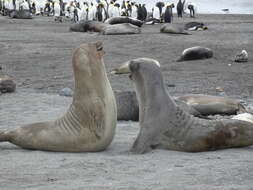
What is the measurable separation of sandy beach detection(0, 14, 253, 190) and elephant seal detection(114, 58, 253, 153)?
0.12m

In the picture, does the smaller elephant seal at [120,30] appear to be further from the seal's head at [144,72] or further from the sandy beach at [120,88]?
the seal's head at [144,72]

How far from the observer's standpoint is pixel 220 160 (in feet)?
18.2

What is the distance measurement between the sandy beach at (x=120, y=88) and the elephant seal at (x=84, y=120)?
119 mm

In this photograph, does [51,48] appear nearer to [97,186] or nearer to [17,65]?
[17,65]

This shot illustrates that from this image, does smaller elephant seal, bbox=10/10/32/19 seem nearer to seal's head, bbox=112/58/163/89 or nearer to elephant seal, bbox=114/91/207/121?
elephant seal, bbox=114/91/207/121

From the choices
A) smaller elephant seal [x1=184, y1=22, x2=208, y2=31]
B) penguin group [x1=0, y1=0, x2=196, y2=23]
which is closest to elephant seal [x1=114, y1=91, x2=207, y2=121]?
smaller elephant seal [x1=184, y1=22, x2=208, y2=31]

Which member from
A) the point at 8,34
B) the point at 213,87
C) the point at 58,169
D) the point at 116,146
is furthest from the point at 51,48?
the point at 58,169

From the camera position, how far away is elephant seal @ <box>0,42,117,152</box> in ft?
20.0

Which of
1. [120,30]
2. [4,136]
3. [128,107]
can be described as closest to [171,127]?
[4,136]

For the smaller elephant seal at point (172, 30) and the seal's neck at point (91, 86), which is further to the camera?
the smaller elephant seal at point (172, 30)

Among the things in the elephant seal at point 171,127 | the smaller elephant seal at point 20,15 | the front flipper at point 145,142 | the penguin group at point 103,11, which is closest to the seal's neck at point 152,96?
the elephant seal at point 171,127

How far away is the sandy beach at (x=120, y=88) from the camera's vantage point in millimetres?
4816

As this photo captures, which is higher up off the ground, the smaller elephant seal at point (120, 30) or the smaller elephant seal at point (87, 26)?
the smaller elephant seal at point (120, 30)

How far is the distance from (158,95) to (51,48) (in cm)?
1217
